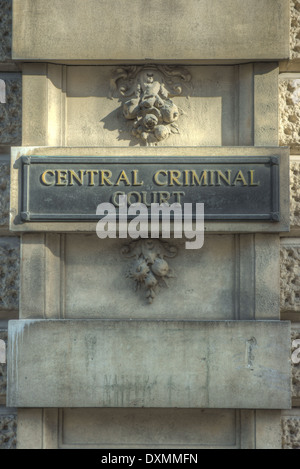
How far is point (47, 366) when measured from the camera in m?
5.00

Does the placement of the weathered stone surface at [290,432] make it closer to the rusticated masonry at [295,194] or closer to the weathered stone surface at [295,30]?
the rusticated masonry at [295,194]

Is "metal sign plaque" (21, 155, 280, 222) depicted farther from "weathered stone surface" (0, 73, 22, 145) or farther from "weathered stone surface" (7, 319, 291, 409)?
"weathered stone surface" (7, 319, 291, 409)

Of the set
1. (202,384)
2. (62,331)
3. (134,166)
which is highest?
(134,166)

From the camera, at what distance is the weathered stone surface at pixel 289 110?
5266 millimetres

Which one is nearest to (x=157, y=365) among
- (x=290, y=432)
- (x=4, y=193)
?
(x=290, y=432)

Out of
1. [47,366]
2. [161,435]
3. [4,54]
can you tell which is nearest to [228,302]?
[161,435]

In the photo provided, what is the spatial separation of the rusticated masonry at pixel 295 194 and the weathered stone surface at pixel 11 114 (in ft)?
7.36

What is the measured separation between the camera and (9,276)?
17.1 ft

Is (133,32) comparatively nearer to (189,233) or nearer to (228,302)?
(189,233)

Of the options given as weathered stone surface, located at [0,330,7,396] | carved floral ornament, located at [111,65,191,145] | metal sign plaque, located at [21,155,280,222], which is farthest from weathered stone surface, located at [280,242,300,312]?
weathered stone surface, located at [0,330,7,396]

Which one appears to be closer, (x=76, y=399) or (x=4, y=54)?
(x=76, y=399)

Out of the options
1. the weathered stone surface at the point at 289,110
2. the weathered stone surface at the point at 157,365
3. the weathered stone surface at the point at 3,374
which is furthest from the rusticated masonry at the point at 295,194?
the weathered stone surface at the point at 3,374

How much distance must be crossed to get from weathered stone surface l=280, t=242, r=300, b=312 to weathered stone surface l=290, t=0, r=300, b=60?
157cm
